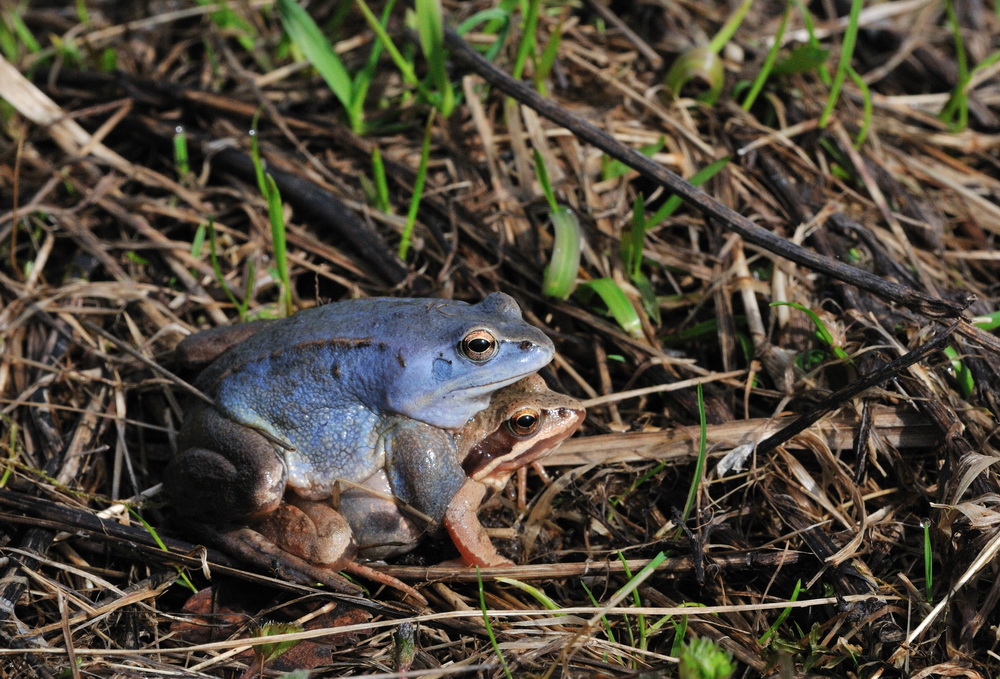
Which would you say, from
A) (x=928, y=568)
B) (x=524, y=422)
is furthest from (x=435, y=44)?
(x=928, y=568)

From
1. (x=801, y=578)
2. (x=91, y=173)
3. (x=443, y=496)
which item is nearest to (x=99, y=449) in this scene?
(x=443, y=496)

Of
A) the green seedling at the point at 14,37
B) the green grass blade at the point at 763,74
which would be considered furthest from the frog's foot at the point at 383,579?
the green seedling at the point at 14,37

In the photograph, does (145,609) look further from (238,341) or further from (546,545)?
(546,545)

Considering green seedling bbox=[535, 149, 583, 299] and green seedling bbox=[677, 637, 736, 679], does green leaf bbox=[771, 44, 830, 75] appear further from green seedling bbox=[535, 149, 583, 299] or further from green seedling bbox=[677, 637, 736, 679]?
green seedling bbox=[677, 637, 736, 679]

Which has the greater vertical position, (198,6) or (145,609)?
(198,6)

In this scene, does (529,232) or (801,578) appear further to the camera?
(529,232)

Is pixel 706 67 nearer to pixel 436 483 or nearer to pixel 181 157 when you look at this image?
pixel 436 483

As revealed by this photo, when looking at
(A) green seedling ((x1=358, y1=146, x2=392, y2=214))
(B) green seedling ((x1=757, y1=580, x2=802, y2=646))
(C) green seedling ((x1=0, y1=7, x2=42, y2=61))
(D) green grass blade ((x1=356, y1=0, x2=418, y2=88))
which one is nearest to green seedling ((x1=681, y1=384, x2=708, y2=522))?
(B) green seedling ((x1=757, y1=580, x2=802, y2=646))
